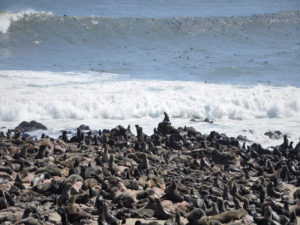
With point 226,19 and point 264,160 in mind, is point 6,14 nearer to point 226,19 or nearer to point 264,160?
point 226,19

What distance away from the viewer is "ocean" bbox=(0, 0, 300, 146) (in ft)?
66.7

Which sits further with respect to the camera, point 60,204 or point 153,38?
point 153,38

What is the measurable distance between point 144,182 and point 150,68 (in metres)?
18.9

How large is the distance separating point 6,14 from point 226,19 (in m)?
18.3

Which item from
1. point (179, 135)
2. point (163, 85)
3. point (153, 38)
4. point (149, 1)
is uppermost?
point (149, 1)

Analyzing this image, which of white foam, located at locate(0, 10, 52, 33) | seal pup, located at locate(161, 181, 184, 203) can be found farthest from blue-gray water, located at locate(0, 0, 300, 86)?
seal pup, located at locate(161, 181, 184, 203)

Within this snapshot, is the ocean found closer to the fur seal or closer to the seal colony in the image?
the seal colony

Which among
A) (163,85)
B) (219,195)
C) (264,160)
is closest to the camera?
(219,195)

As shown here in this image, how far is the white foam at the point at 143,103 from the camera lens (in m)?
19.5

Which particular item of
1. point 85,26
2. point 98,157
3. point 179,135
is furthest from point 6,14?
point 98,157

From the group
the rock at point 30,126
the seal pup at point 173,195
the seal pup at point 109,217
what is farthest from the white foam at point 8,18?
the seal pup at point 109,217

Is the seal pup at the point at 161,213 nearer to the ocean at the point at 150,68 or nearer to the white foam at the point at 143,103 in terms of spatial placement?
the ocean at the point at 150,68

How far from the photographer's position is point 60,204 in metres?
8.90

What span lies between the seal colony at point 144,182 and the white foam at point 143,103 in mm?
4006
